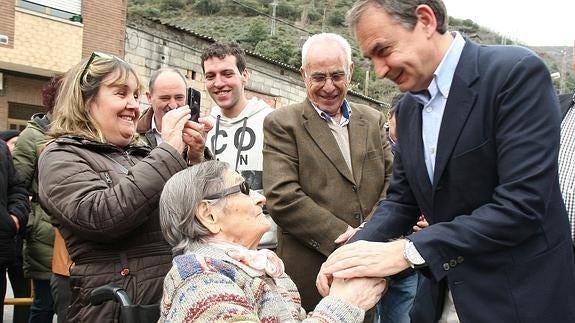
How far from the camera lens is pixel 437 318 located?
7.24 feet

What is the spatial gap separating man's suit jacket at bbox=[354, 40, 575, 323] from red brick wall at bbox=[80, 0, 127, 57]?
1701 centimetres

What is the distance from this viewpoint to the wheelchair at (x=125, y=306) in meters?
2.30

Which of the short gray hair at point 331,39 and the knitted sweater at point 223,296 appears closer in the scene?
the knitted sweater at point 223,296

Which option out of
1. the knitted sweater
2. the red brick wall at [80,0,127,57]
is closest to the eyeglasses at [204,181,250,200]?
the knitted sweater

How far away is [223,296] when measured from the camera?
6.53 ft

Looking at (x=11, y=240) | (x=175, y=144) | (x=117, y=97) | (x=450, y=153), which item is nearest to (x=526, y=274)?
(x=450, y=153)

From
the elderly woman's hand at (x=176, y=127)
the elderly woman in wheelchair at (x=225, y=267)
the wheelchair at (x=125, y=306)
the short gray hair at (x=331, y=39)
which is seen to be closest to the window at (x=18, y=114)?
the short gray hair at (x=331, y=39)

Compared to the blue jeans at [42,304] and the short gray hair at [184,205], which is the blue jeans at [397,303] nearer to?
the short gray hair at [184,205]

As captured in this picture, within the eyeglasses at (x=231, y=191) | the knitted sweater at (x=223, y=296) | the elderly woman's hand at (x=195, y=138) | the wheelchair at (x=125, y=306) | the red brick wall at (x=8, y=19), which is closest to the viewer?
the knitted sweater at (x=223, y=296)

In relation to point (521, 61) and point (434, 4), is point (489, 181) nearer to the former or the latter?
point (521, 61)

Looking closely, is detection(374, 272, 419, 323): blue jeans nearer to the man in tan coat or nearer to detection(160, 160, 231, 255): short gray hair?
the man in tan coat

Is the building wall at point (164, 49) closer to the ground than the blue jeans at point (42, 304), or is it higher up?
higher up

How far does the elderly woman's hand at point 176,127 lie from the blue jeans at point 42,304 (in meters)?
2.43

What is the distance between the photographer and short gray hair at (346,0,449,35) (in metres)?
2.02
